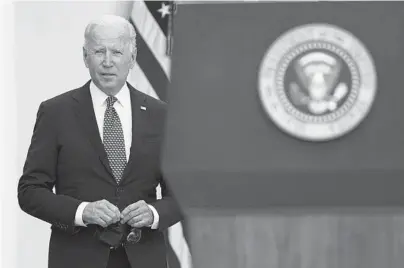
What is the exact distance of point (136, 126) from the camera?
1.95m

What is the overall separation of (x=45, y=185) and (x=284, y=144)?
0.63 meters

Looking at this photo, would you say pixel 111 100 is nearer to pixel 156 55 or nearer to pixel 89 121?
pixel 89 121

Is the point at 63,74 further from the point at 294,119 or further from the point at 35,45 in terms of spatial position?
the point at 294,119

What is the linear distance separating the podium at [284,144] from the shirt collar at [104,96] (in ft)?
1.52

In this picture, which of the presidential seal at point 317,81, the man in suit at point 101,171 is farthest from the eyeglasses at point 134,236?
the presidential seal at point 317,81

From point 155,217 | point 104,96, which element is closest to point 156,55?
point 104,96

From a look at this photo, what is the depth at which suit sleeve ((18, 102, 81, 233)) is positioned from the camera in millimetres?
1892

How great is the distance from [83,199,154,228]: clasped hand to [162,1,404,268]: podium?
1.17 ft

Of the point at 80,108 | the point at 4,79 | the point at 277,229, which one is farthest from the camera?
the point at 4,79

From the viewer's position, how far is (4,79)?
119 inches

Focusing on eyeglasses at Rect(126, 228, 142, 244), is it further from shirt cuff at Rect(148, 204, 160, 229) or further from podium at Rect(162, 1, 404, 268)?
podium at Rect(162, 1, 404, 268)

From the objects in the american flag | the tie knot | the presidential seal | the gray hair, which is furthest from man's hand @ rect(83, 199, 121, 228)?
the american flag

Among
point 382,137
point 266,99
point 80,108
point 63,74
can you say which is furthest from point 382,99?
point 63,74

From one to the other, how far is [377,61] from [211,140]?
0.30m
